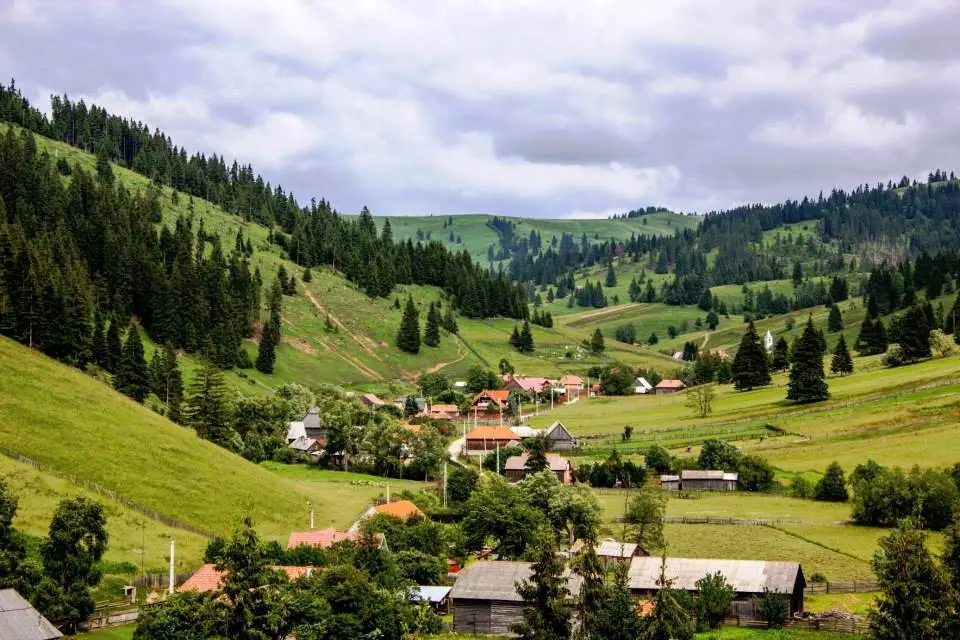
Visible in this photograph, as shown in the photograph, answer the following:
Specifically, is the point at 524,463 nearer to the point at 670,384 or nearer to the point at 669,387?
the point at 669,387

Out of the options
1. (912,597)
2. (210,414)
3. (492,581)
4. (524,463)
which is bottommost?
(492,581)

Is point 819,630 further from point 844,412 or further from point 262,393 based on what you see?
point 262,393

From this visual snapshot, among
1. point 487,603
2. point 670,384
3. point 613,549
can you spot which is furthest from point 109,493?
point 670,384

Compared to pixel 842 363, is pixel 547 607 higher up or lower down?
lower down

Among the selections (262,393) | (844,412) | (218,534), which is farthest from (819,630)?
(262,393)

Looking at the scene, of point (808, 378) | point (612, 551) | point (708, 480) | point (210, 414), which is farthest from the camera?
point (808, 378)

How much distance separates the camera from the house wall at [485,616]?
175 ft

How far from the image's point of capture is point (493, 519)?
216ft

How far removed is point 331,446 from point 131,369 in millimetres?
22064

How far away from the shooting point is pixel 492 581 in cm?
5462

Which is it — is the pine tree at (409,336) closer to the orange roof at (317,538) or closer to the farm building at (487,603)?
the orange roof at (317,538)

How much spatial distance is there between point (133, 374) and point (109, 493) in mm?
38790

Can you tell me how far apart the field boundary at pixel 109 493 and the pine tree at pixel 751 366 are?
96092 mm

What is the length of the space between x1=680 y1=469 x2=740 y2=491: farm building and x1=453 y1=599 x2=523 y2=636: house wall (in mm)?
43201
